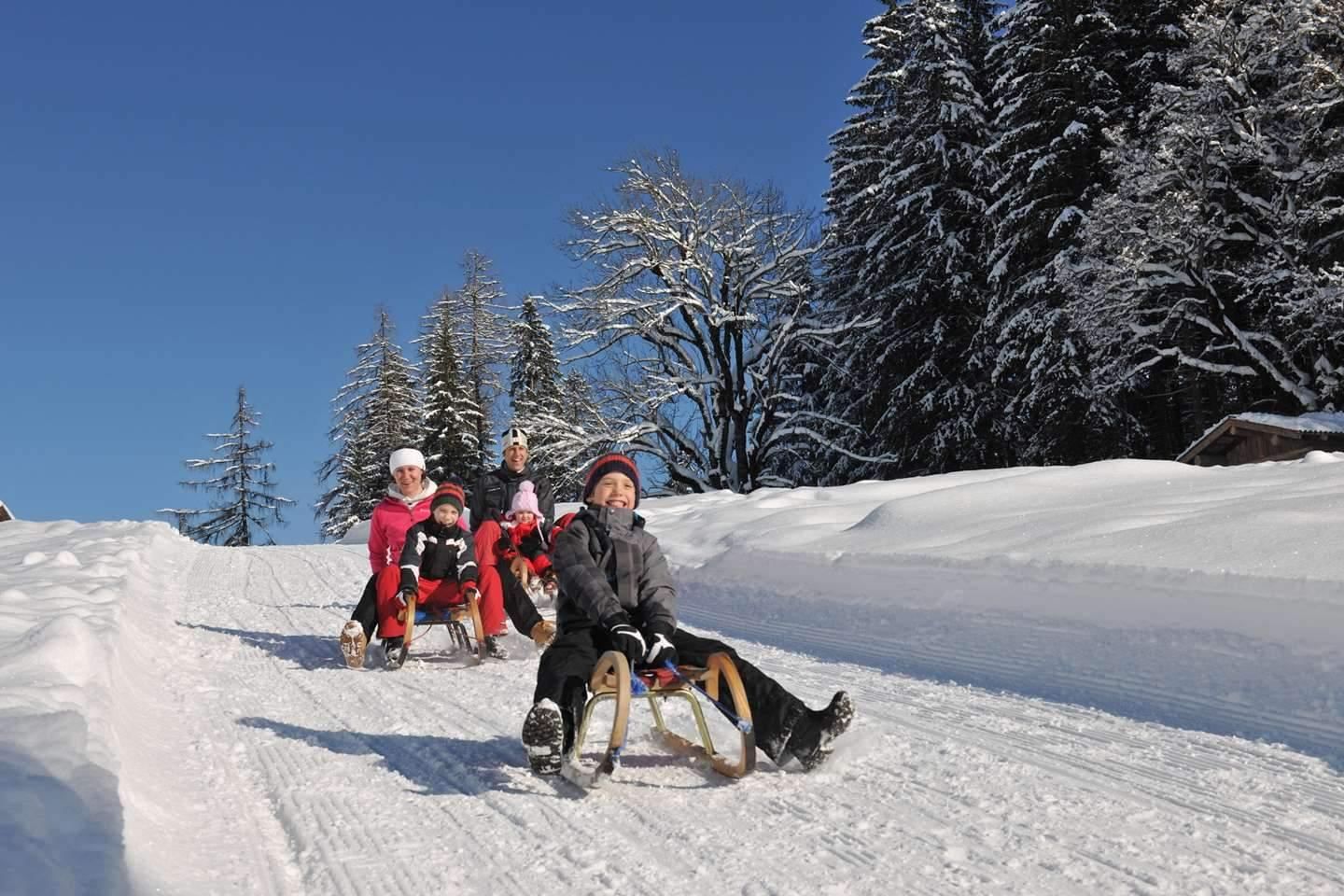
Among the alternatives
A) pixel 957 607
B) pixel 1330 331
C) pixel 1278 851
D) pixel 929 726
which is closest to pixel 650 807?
pixel 929 726

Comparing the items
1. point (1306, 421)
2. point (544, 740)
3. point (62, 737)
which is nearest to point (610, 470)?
point (544, 740)

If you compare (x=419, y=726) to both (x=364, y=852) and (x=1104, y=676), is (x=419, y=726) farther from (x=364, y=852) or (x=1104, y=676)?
(x=1104, y=676)

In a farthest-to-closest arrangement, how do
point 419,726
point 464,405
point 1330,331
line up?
point 464,405 → point 1330,331 → point 419,726

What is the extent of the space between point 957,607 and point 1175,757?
2.66 metres

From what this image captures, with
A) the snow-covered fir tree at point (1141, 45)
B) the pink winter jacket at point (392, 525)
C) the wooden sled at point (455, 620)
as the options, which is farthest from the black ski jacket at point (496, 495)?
the snow-covered fir tree at point (1141, 45)

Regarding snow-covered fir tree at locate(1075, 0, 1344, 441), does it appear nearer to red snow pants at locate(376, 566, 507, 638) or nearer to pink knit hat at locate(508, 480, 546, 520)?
pink knit hat at locate(508, 480, 546, 520)

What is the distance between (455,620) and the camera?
6.97 meters

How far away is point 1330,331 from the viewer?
17.3 m

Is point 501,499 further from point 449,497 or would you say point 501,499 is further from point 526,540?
point 449,497

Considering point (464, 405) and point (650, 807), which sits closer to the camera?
point (650, 807)

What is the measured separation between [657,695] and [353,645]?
336 centimetres

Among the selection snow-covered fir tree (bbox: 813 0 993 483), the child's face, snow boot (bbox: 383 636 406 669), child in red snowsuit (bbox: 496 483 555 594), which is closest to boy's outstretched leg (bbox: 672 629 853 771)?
the child's face

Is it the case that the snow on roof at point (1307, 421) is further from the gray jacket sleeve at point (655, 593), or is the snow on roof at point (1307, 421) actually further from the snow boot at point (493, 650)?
the gray jacket sleeve at point (655, 593)

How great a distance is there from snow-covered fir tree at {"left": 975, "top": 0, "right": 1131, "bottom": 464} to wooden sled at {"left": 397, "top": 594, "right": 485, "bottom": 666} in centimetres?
1698
